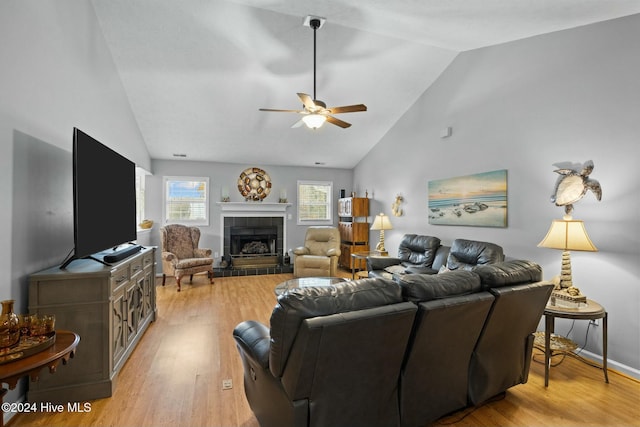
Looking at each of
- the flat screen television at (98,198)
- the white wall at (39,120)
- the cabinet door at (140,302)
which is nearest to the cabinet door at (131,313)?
the cabinet door at (140,302)

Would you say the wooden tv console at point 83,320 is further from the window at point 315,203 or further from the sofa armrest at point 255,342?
the window at point 315,203

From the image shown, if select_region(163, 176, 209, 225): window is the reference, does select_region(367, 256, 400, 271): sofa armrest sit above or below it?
below

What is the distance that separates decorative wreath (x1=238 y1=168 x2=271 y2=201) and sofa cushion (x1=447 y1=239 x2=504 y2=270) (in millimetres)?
4465

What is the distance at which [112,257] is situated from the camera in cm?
252

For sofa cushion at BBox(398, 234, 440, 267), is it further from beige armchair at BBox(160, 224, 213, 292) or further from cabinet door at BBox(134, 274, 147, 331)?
cabinet door at BBox(134, 274, 147, 331)

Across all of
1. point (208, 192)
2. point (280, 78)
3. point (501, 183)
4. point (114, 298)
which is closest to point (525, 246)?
point (501, 183)

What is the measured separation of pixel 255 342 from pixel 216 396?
0.91 meters

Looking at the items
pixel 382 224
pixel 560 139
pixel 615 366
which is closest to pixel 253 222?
pixel 382 224

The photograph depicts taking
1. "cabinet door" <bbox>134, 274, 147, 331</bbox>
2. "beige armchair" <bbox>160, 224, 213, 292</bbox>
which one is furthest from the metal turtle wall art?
"beige armchair" <bbox>160, 224, 213, 292</bbox>

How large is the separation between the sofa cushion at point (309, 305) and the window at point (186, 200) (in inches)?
229

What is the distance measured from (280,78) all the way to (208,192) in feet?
11.1

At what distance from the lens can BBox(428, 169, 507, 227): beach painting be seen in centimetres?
392

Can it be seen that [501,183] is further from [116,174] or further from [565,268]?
→ [116,174]

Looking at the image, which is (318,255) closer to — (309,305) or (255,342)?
(255,342)
